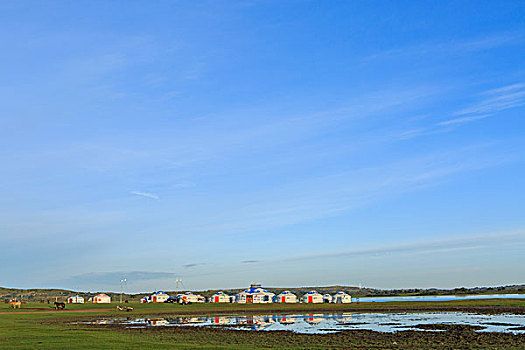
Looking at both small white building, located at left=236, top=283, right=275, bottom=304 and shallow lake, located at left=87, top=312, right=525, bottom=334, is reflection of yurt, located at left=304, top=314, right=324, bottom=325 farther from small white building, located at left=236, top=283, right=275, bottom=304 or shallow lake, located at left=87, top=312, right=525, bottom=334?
small white building, located at left=236, top=283, right=275, bottom=304

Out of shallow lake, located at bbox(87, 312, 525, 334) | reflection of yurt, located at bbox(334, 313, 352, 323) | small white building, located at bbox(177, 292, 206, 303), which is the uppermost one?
shallow lake, located at bbox(87, 312, 525, 334)

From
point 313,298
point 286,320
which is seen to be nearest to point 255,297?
point 313,298

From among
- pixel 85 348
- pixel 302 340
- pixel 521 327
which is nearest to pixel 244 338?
pixel 302 340

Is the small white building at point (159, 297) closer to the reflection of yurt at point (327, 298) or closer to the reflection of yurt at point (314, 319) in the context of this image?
the reflection of yurt at point (327, 298)

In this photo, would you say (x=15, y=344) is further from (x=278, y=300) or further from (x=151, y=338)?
(x=278, y=300)

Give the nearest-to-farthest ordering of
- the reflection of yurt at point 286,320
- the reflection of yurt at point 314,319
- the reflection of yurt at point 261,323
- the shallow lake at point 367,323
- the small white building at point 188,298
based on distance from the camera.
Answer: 1. the shallow lake at point 367,323
2. the reflection of yurt at point 261,323
3. the reflection of yurt at point 314,319
4. the reflection of yurt at point 286,320
5. the small white building at point 188,298

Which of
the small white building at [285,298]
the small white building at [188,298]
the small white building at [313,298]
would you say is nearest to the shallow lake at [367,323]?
the small white building at [313,298]

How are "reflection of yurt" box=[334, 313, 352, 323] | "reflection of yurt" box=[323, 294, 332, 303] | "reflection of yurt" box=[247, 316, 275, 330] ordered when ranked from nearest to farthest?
"reflection of yurt" box=[247, 316, 275, 330] < "reflection of yurt" box=[334, 313, 352, 323] < "reflection of yurt" box=[323, 294, 332, 303]

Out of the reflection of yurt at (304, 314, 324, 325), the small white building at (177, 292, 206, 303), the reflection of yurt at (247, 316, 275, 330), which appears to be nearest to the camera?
the reflection of yurt at (247, 316, 275, 330)

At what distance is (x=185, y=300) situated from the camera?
15675 centimetres

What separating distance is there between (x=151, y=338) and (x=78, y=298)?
138408 mm

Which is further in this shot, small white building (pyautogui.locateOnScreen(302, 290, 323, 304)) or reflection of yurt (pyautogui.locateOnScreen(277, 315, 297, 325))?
small white building (pyautogui.locateOnScreen(302, 290, 323, 304))

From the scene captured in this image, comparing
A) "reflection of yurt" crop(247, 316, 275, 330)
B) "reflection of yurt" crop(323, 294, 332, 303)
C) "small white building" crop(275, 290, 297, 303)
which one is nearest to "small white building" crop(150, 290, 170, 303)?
"small white building" crop(275, 290, 297, 303)

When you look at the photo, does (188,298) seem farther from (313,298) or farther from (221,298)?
(313,298)
